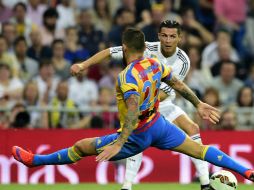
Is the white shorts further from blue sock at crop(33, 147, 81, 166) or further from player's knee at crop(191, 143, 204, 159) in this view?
blue sock at crop(33, 147, 81, 166)

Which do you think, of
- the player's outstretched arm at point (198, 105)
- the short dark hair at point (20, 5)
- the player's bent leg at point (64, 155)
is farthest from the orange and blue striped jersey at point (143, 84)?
the short dark hair at point (20, 5)

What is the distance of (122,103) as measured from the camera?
33.3 ft

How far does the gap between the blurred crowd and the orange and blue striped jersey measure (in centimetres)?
461

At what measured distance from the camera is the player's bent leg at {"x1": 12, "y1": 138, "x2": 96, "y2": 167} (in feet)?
34.5

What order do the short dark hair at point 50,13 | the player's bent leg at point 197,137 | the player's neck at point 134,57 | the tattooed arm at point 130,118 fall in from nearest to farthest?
the tattooed arm at point 130,118
the player's neck at point 134,57
the player's bent leg at point 197,137
the short dark hair at point 50,13

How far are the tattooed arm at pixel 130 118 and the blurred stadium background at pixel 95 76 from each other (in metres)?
3.60

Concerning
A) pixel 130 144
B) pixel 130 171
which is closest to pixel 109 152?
pixel 130 144

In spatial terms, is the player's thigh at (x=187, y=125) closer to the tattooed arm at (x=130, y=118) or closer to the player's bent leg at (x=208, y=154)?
the player's bent leg at (x=208, y=154)

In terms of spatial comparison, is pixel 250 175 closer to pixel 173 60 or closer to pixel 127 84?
pixel 127 84

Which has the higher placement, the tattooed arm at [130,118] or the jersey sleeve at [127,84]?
the jersey sleeve at [127,84]

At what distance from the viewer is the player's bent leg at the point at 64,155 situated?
34.5ft

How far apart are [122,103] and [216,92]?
19.1ft

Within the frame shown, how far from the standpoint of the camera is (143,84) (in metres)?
9.98

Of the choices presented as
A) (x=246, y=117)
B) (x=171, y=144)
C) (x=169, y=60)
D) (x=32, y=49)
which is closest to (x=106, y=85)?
(x=32, y=49)
